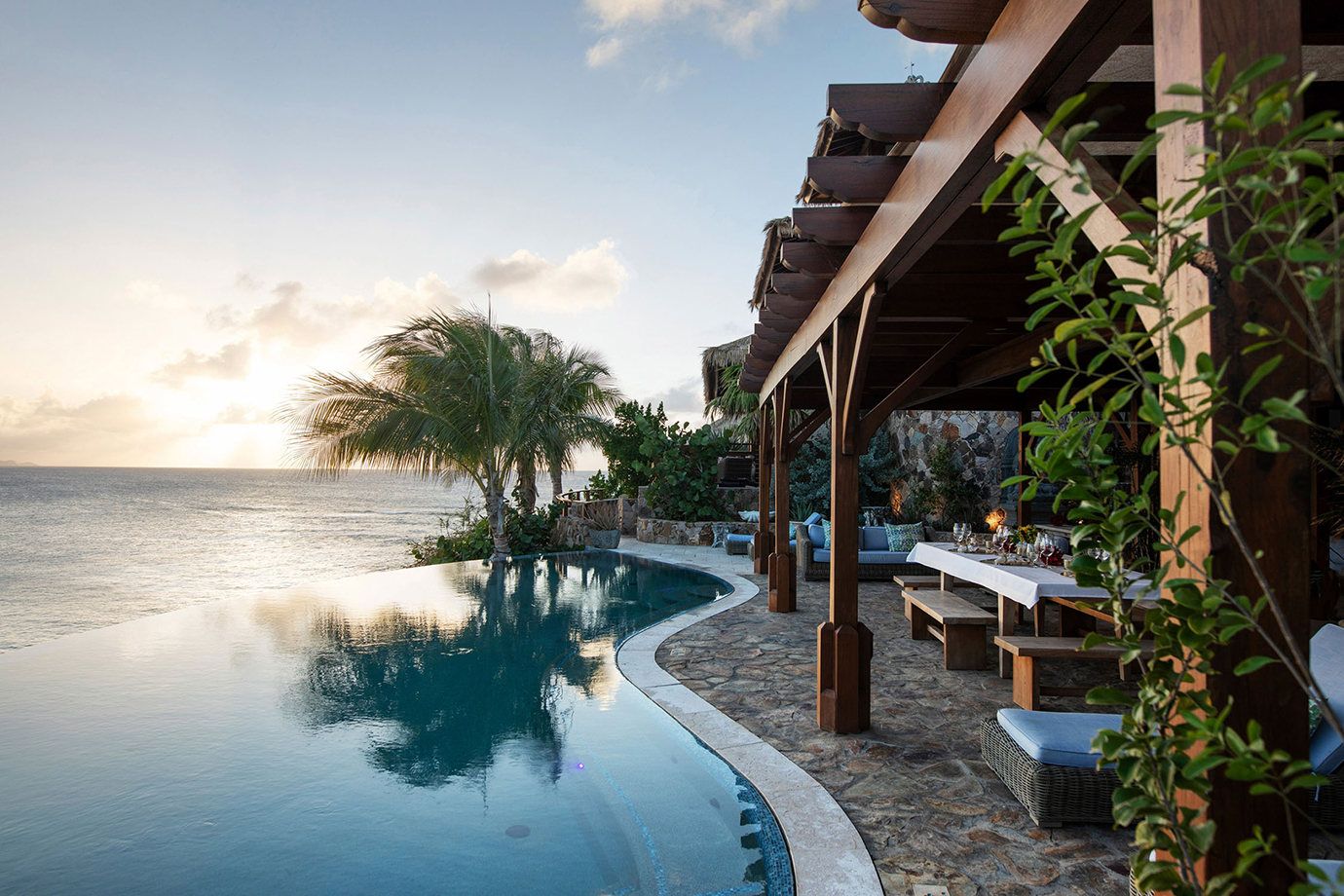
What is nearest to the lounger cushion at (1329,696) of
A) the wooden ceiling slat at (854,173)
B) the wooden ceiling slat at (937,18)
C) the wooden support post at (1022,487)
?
the wooden ceiling slat at (854,173)

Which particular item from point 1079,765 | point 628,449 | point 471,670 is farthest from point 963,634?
point 628,449

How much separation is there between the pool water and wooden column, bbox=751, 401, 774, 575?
3458 mm

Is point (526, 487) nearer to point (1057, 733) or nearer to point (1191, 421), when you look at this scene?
point (1057, 733)

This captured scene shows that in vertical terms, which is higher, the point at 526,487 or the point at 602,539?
the point at 526,487

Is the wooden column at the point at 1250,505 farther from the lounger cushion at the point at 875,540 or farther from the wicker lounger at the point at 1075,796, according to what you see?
the lounger cushion at the point at 875,540

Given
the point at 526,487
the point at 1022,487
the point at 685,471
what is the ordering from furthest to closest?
the point at 685,471 → the point at 526,487 → the point at 1022,487

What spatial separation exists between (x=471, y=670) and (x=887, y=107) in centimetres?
555

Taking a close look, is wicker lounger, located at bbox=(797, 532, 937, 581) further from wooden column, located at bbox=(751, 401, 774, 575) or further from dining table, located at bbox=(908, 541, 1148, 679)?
dining table, located at bbox=(908, 541, 1148, 679)

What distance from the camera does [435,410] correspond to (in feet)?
39.4

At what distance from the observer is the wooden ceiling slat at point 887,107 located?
103 inches

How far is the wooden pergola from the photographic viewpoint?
1168 mm

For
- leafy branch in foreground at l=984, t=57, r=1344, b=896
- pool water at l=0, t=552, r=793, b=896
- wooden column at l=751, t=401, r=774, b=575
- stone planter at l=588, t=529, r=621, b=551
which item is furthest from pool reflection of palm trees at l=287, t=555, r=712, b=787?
stone planter at l=588, t=529, r=621, b=551

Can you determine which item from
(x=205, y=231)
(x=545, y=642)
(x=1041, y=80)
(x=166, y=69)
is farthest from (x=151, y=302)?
(x=1041, y=80)

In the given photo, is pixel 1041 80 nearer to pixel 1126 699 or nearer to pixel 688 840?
pixel 1126 699
